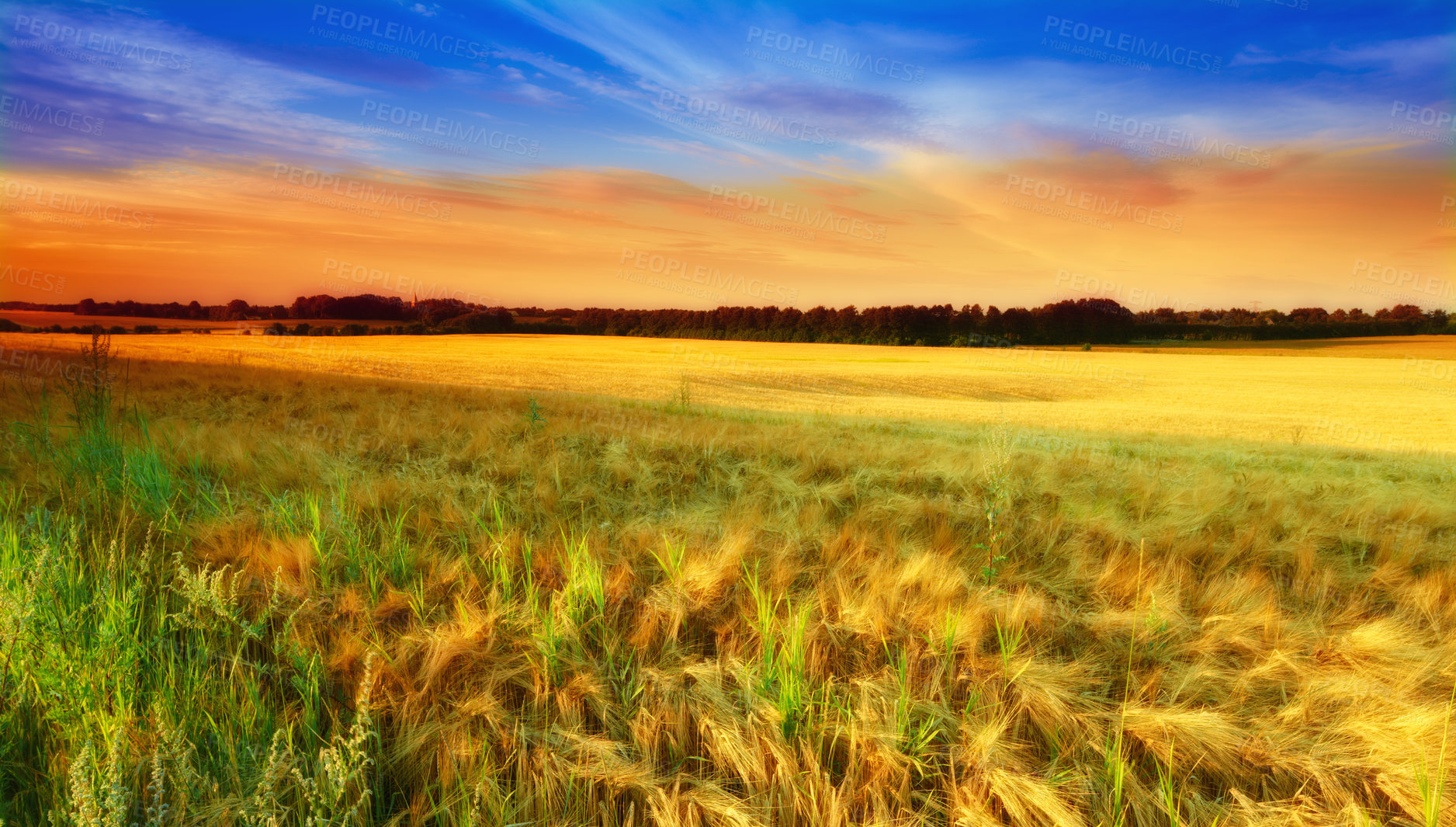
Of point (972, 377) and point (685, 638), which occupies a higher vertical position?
point (972, 377)

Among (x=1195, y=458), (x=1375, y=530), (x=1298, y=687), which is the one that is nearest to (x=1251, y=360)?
(x=1195, y=458)

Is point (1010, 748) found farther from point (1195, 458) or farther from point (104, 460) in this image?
point (1195, 458)

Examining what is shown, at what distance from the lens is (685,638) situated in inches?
109

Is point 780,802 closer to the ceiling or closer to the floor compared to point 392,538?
closer to the floor

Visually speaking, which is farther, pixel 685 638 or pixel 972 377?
pixel 972 377

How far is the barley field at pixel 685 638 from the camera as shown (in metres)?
1.95

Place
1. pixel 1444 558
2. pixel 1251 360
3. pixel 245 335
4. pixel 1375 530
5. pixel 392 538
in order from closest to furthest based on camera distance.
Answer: pixel 392 538 < pixel 1444 558 < pixel 1375 530 < pixel 245 335 < pixel 1251 360

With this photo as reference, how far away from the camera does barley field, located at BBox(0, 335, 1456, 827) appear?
195 centimetres

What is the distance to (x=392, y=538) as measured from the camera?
3373 millimetres

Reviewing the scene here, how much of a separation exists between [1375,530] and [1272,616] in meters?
2.52

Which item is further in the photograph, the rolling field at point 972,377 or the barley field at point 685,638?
the rolling field at point 972,377

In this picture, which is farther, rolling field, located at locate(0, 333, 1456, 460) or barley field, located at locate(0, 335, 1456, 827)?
rolling field, located at locate(0, 333, 1456, 460)

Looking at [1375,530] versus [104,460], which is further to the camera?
[1375,530]

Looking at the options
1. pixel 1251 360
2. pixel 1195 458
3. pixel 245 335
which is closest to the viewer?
pixel 1195 458
